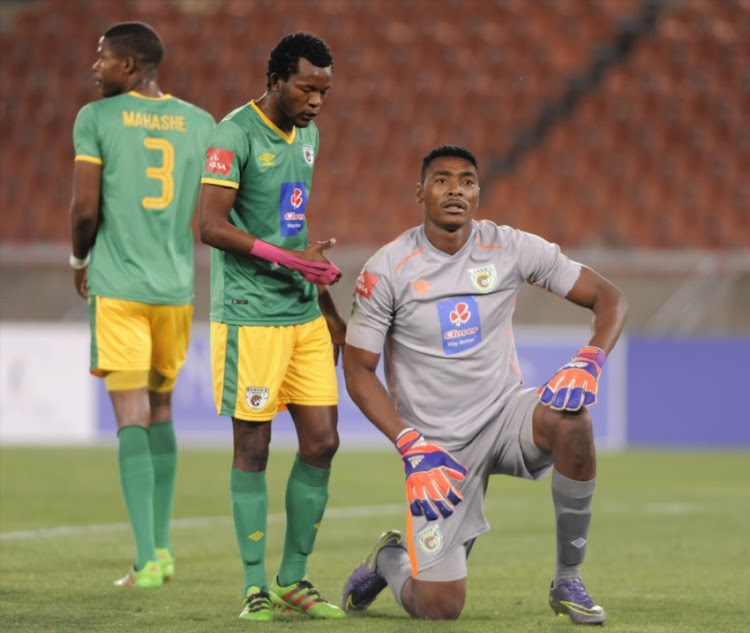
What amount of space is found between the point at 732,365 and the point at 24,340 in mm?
6561

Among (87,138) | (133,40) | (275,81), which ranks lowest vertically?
(87,138)

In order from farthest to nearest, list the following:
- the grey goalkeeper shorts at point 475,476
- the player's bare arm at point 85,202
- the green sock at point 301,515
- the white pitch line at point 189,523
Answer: the white pitch line at point 189,523
the player's bare arm at point 85,202
the green sock at point 301,515
the grey goalkeeper shorts at point 475,476

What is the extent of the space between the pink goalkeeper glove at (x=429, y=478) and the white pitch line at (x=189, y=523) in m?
3.07

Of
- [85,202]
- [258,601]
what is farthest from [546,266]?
[85,202]

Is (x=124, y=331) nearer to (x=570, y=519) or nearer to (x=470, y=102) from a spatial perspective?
(x=570, y=519)

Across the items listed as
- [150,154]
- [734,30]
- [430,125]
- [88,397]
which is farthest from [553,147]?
[150,154]

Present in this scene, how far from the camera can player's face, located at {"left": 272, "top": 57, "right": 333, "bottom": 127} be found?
15.7 ft

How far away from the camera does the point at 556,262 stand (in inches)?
190

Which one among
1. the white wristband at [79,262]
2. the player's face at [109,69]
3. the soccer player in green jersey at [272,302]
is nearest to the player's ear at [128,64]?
the player's face at [109,69]

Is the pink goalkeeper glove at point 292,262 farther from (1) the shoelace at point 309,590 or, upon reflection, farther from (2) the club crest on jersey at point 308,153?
(1) the shoelace at point 309,590

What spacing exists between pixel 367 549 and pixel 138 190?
219cm

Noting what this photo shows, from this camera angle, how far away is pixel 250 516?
4930 millimetres

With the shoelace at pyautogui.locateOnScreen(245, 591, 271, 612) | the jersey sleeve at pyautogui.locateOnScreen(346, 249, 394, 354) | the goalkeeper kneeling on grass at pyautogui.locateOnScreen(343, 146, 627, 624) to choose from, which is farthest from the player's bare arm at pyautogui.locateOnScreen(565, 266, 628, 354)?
→ the shoelace at pyautogui.locateOnScreen(245, 591, 271, 612)

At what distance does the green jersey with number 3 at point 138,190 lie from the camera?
562 cm
